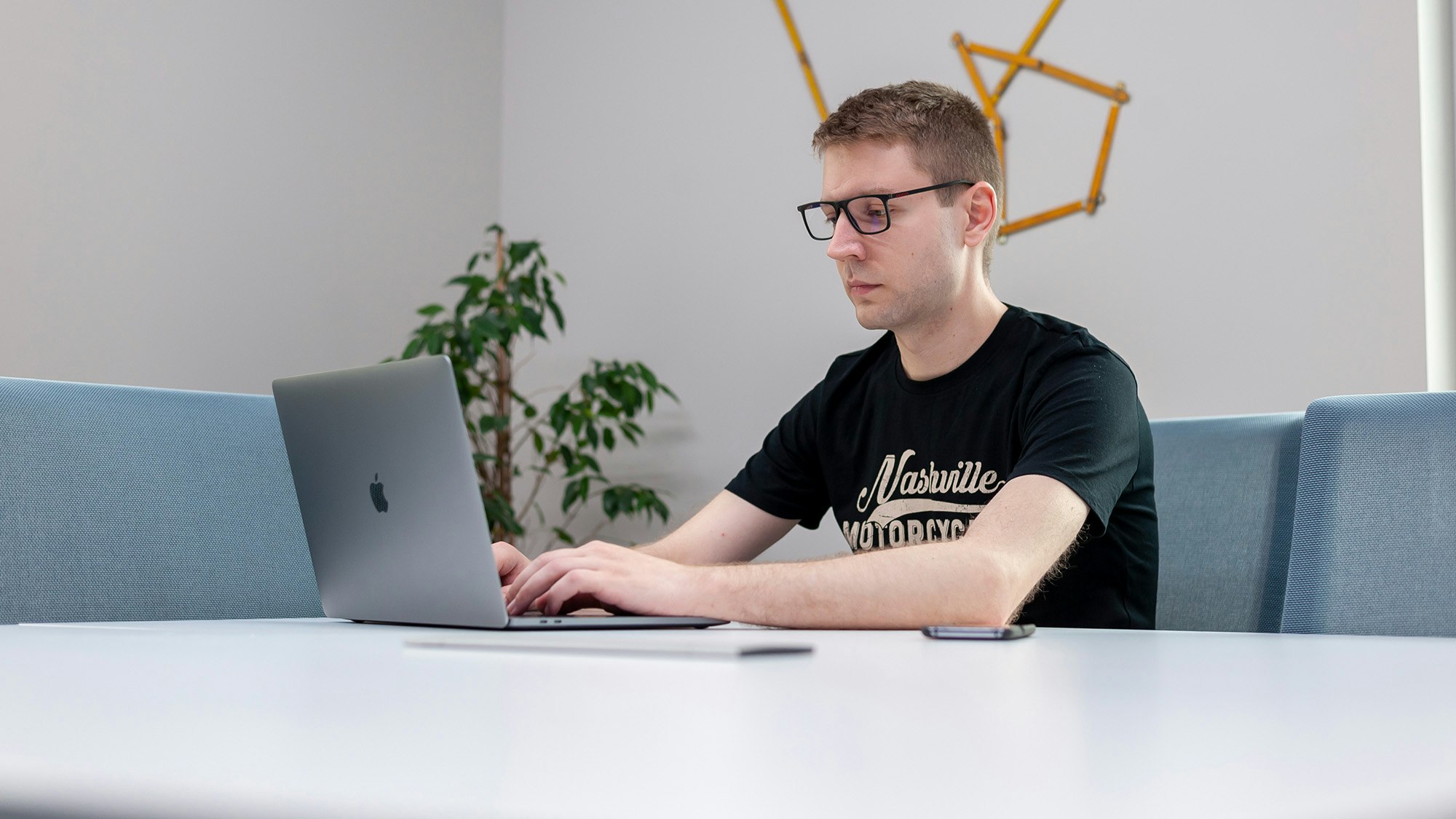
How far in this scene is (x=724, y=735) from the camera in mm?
439

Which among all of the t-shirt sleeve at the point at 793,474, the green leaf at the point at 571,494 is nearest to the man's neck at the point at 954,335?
the t-shirt sleeve at the point at 793,474

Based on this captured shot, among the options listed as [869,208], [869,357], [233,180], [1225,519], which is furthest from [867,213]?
[233,180]

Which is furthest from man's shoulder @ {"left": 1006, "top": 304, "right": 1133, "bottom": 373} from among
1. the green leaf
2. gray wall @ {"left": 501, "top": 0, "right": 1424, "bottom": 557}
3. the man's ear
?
the green leaf

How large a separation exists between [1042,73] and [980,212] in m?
1.37

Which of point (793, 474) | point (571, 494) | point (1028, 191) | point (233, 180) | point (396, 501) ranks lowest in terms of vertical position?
point (571, 494)

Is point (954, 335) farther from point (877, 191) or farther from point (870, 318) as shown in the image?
point (877, 191)

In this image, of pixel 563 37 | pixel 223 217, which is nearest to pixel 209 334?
pixel 223 217

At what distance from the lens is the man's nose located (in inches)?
64.1

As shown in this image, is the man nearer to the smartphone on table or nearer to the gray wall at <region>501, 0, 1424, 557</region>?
the smartphone on table

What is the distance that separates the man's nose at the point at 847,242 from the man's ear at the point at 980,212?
17cm

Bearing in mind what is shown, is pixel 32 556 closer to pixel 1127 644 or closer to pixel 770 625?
pixel 770 625

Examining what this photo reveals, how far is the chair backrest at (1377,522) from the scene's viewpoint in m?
1.19

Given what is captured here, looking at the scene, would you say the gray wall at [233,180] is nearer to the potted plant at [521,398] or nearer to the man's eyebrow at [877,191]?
the potted plant at [521,398]

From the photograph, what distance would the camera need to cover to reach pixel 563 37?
390 centimetres
